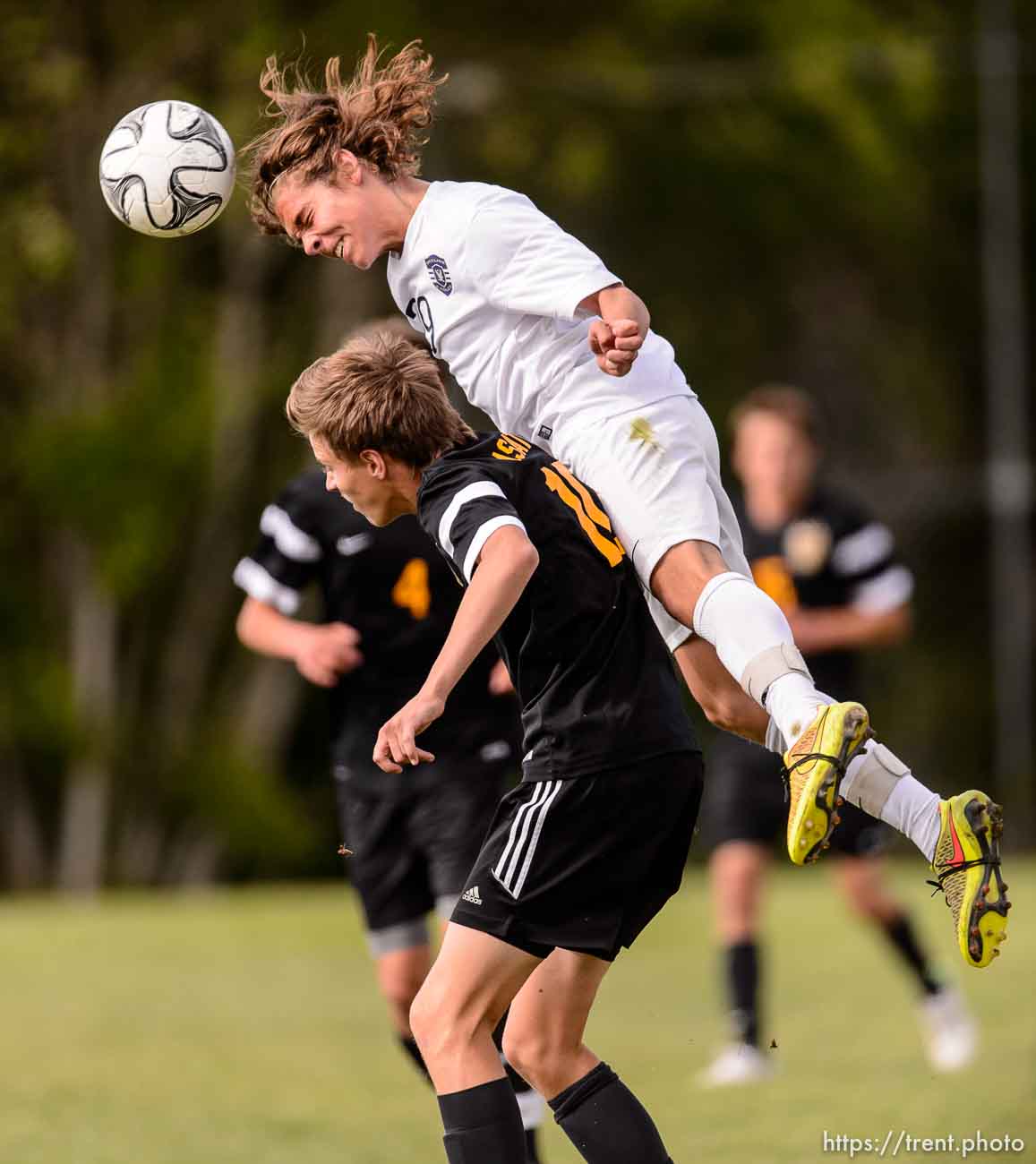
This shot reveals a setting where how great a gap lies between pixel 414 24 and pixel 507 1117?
53.3 feet

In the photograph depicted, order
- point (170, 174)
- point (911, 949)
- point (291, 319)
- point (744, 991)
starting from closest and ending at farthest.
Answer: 1. point (170, 174)
2. point (744, 991)
3. point (911, 949)
4. point (291, 319)

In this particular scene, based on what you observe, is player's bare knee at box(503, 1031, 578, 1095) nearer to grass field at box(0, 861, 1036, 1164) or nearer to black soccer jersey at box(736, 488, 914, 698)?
grass field at box(0, 861, 1036, 1164)

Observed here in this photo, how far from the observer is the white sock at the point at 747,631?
4246mm

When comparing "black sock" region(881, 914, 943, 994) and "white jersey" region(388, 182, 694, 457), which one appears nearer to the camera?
"white jersey" region(388, 182, 694, 457)

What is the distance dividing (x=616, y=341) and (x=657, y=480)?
1.12 ft

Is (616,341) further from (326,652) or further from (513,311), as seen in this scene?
(326,652)

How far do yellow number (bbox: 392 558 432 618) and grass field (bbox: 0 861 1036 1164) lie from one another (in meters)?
1.61

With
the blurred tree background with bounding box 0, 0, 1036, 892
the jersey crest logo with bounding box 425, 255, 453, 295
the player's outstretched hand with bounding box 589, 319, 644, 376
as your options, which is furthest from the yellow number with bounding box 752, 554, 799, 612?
the blurred tree background with bounding box 0, 0, 1036, 892

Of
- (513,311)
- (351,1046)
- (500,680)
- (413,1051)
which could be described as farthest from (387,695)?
(351,1046)

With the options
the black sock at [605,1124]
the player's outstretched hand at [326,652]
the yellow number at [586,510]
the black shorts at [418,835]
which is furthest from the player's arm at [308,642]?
the black sock at [605,1124]

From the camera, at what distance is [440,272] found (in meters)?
4.59

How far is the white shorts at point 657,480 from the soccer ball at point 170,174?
1015 mm

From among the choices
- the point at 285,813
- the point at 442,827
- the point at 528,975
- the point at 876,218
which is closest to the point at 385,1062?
the point at 442,827

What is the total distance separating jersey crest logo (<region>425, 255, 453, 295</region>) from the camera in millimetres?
4574
